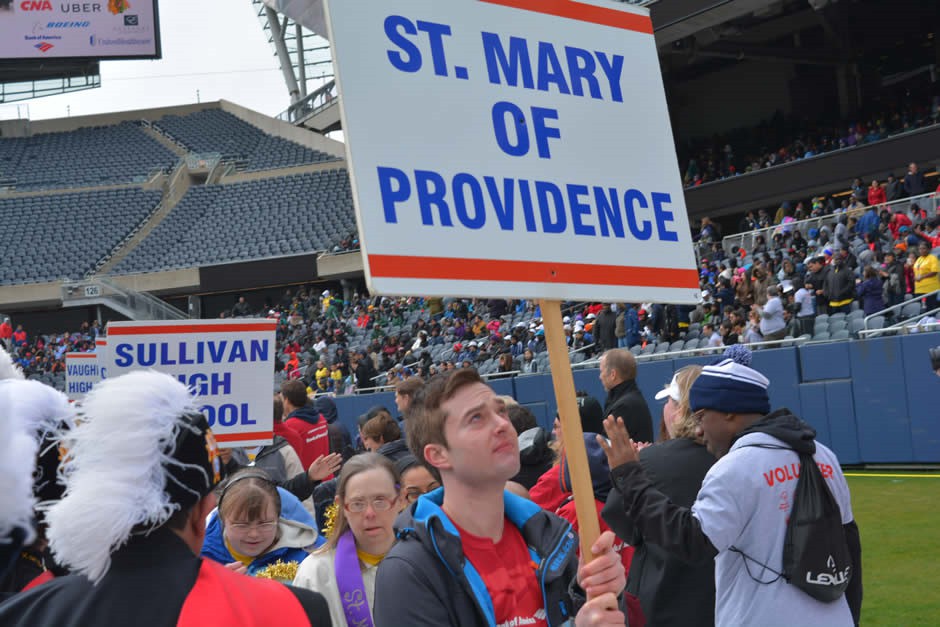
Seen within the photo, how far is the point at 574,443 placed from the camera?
96.3 inches

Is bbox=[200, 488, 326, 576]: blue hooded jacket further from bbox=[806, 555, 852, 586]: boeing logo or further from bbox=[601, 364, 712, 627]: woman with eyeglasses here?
bbox=[806, 555, 852, 586]: boeing logo

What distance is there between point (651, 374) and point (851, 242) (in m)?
4.26

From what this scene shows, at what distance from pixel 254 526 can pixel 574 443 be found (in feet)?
6.71

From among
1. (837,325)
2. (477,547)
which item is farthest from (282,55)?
(477,547)

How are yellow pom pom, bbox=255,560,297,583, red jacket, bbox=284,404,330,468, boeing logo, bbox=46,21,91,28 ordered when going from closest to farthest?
1. yellow pom pom, bbox=255,560,297,583
2. red jacket, bbox=284,404,330,468
3. boeing logo, bbox=46,21,91,28

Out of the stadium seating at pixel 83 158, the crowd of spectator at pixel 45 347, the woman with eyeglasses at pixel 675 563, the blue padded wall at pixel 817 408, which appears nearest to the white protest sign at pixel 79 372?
the woman with eyeglasses at pixel 675 563

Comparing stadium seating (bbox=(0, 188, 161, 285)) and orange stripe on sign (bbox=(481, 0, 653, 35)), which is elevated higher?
stadium seating (bbox=(0, 188, 161, 285))

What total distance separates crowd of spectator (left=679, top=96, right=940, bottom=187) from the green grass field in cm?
1751

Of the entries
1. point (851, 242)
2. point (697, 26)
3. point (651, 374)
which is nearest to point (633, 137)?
point (651, 374)

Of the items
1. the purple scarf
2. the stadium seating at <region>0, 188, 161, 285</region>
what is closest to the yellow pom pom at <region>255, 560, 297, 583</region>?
the purple scarf

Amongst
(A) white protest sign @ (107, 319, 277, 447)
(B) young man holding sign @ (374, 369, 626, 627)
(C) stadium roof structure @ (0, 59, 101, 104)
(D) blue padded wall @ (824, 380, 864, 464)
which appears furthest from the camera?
(C) stadium roof structure @ (0, 59, 101, 104)

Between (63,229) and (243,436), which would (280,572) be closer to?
(243,436)

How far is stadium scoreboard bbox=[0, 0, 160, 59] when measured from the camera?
1832 inches

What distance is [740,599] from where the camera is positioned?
3.46 metres
